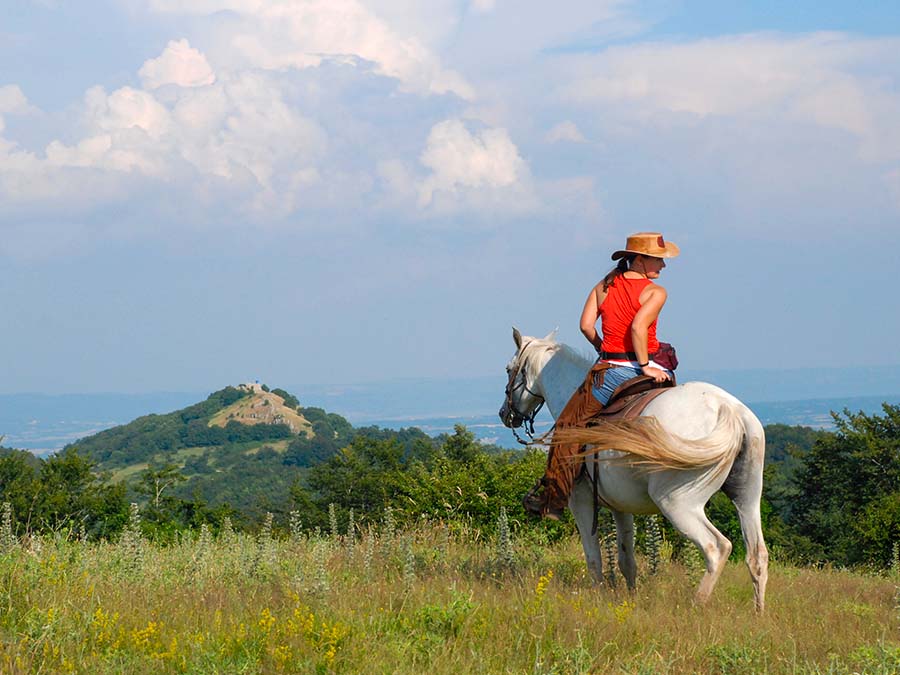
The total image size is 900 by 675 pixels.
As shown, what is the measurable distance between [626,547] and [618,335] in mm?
1850

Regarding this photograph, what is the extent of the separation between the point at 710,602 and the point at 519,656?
2.31m

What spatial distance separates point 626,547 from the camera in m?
8.03

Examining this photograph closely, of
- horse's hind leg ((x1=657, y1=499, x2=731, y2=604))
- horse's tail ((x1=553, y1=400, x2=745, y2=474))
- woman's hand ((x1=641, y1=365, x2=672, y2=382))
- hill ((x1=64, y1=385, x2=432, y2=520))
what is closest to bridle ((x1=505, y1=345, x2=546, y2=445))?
woman's hand ((x1=641, y1=365, x2=672, y2=382))

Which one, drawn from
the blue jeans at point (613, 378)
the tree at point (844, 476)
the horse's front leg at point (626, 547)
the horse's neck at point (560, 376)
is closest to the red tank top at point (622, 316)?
the blue jeans at point (613, 378)

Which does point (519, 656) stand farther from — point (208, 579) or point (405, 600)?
point (208, 579)

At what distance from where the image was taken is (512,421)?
30.7 ft

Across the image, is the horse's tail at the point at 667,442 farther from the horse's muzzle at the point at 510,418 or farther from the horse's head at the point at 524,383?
the horse's muzzle at the point at 510,418

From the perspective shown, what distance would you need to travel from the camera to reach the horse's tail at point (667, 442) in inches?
265

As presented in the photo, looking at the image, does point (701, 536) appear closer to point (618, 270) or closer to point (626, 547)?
point (626, 547)

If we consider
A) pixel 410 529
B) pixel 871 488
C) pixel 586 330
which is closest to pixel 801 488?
pixel 871 488

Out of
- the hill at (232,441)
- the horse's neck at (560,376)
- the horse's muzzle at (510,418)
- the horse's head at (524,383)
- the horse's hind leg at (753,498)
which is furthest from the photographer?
the hill at (232,441)

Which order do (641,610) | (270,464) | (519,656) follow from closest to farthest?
(519,656) → (641,610) → (270,464)

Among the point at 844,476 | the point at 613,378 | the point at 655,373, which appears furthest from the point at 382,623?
the point at 844,476

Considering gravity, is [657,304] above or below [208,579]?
above
